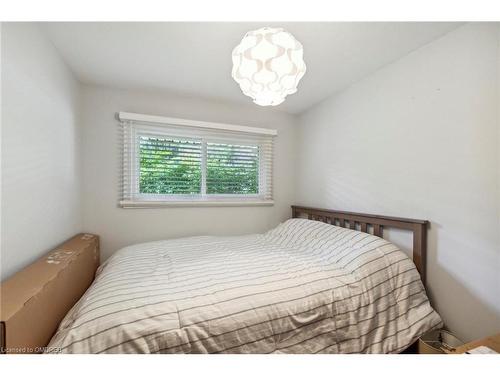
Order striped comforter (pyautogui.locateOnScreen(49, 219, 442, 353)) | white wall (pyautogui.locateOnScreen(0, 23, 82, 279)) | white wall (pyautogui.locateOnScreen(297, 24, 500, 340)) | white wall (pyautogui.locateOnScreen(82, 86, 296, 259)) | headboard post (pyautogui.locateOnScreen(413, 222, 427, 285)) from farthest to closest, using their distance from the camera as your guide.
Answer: white wall (pyautogui.locateOnScreen(82, 86, 296, 259)), headboard post (pyautogui.locateOnScreen(413, 222, 427, 285)), white wall (pyautogui.locateOnScreen(297, 24, 500, 340)), white wall (pyautogui.locateOnScreen(0, 23, 82, 279)), striped comforter (pyautogui.locateOnScreen(49, 219, 442, 353))

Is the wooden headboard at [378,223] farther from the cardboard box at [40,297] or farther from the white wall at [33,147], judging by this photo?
A: the white wall at [33,147]

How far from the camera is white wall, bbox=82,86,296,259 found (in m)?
2.00

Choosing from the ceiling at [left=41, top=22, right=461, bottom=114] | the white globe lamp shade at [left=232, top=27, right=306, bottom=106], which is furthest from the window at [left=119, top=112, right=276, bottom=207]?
the white globe lamp shade at [left=232, top=27, right=306, bottom=106]

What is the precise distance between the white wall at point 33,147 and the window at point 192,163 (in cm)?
52

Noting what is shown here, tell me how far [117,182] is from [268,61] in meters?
1.83

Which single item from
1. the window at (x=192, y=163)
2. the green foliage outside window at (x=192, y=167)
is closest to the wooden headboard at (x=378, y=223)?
the window at (x=192, y=163)

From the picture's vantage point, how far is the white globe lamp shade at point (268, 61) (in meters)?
1.01

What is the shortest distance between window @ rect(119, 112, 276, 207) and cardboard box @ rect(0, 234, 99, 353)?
84cm

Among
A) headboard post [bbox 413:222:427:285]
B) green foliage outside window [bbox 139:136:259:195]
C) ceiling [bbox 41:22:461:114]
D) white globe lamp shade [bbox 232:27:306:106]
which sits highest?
ceiling [bbox 41:22:461:114]

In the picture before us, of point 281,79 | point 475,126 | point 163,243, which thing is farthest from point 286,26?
point 163,243

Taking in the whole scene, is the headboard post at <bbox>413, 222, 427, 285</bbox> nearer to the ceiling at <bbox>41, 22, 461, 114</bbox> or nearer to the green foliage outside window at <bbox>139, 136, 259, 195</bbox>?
the ceiling at <bbox>41, 22, 461, 114</bbox>

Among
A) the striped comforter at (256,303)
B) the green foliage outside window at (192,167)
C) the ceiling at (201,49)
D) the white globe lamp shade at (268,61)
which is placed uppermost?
the ceiling at (201,49)

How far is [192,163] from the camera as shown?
233 cm
